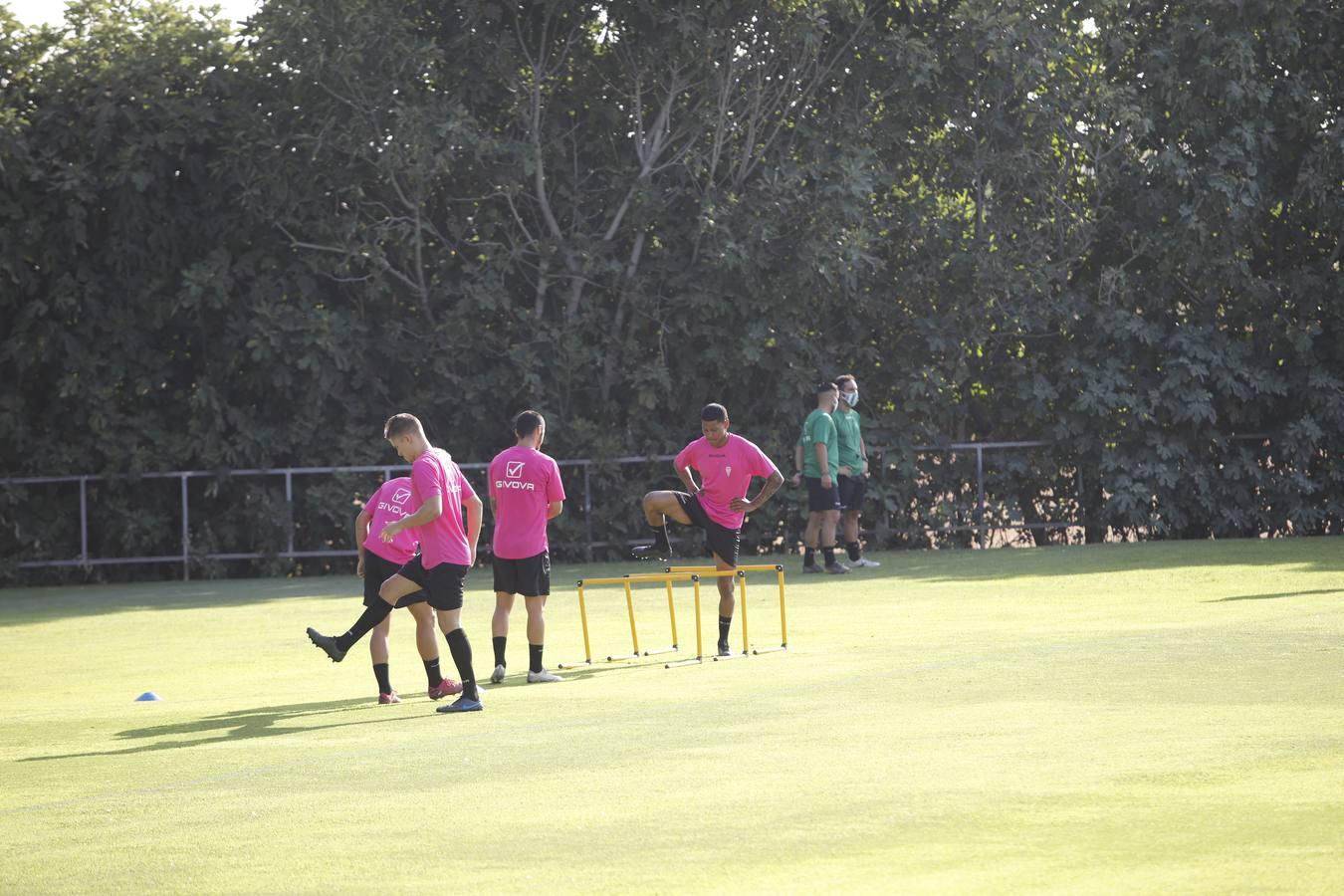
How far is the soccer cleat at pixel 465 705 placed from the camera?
11.3 m

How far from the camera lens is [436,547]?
455 inches

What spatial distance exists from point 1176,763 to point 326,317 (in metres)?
19.7

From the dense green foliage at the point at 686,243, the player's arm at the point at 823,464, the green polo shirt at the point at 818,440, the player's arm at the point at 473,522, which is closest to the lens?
the player's arm at the point at 473,522

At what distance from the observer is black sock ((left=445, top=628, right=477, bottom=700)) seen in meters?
11.3

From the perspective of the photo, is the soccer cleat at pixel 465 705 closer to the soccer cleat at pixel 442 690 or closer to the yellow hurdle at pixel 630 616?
the soccer cleat at pixel 442 690

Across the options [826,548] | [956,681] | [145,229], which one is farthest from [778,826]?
[145,229]

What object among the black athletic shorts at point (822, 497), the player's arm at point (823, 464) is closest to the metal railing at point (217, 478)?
the black athletic shorts at point (822, 497)

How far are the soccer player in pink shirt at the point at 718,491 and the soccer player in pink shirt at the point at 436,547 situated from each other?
9.19 ft

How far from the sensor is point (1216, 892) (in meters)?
5.85

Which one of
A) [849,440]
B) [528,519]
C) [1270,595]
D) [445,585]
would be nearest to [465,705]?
[445,585]

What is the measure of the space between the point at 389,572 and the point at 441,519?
40.2 inches

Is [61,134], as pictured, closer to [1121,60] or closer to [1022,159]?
[1022,159]

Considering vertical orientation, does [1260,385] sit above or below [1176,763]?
above

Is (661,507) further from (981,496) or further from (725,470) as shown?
(981,496)
